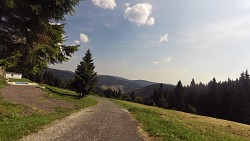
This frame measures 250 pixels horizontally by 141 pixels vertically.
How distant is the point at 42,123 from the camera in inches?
693

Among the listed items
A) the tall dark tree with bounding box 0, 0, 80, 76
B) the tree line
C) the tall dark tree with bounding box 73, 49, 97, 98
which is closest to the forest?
the tree line

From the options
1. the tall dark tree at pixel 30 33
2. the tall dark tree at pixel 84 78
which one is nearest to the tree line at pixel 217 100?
the tall dark tree at pixel 84 78

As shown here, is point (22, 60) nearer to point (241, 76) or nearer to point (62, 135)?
point (62, 135)

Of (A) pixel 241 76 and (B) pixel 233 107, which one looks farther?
(A) pixel 241 76

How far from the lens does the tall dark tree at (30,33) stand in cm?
1136

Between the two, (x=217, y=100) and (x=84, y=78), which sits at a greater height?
(x=84, y=78)

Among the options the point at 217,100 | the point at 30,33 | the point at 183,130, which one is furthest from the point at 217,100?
the point at 30,33

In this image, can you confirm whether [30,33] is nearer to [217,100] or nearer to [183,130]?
[183,130]

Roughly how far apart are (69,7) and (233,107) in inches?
3994

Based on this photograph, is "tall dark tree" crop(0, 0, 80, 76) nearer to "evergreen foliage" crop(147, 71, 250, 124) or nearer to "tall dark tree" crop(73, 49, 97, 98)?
"tall dark tree" crop(73, 49, 97, 98)

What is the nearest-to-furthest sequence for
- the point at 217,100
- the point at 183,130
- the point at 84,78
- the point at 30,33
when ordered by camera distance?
1. the point at 30,33
2. the point at 183,130
3. the point at 84,78
4. the point at 217,100

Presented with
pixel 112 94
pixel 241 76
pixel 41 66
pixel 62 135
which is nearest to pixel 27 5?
pixel 41 66

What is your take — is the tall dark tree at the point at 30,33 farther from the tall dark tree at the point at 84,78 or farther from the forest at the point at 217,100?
the forest at the point at 217,100

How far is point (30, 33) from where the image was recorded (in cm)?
1227
